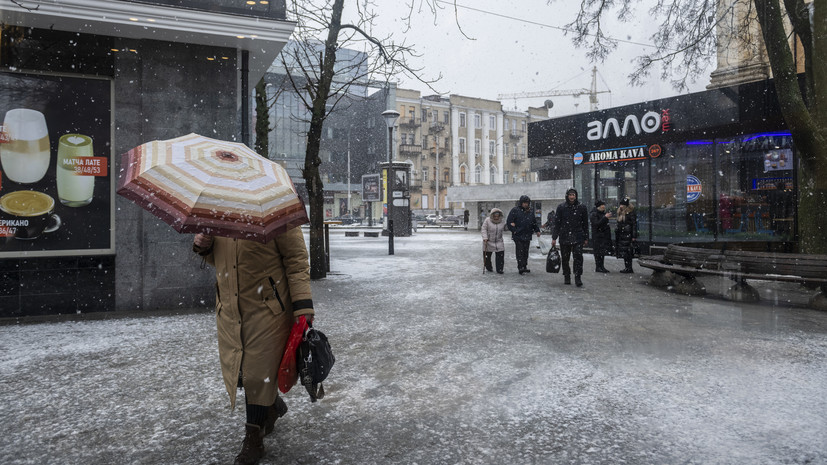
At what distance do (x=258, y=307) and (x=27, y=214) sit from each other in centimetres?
617

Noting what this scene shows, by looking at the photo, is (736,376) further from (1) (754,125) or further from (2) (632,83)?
(1) (754,125)

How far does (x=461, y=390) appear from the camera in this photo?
4.52 meters

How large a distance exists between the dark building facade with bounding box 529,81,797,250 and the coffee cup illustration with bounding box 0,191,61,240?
49.1 feet

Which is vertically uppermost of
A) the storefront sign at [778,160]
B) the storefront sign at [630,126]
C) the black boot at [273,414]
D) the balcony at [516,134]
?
the balcony at [516,134]

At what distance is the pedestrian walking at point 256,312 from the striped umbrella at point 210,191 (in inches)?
17.9

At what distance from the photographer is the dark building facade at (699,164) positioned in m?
14.5

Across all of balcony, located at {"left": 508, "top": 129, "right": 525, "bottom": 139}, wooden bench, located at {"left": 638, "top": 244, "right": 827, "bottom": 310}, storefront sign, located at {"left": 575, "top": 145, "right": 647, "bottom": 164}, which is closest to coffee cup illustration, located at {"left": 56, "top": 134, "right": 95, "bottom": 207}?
wooden bench, located at {"left": 638, "top": 244, "right": 827, "bottom": 310}

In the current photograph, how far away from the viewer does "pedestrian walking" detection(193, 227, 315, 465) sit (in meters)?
3.19

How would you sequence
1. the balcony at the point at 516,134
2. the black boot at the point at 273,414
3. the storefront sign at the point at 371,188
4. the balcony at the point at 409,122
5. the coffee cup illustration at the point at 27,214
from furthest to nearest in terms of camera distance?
the balcony at the point at 516,134 < the balcony at the point at 409,122 < the storefront sign at the point at 371,188 < the coffee cup illustration at the point at 27,214 < the black boot at the point at 273,414

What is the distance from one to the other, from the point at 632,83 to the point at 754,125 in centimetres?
405

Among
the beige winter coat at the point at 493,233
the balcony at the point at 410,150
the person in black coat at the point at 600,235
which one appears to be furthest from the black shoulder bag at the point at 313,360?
the balcony at the point at 410,150

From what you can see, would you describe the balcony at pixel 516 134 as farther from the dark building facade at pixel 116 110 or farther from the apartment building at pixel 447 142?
the dark building facade at pixel 116 110

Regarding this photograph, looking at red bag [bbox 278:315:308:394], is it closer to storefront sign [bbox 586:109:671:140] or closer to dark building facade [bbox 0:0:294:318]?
dark building facade [bbox 0:0:294:318]

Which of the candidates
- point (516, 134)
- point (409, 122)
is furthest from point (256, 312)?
point (516, 134)
